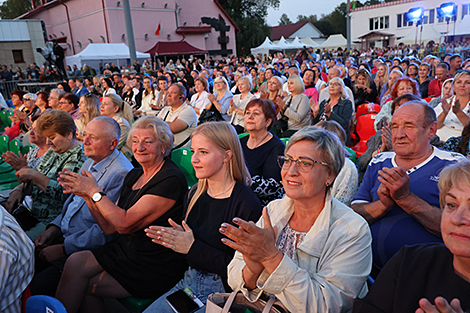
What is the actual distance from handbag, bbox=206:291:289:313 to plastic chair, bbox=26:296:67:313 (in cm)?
65

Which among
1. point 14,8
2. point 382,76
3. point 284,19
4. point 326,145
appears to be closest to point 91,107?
point 326,145

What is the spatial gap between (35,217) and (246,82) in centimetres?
436

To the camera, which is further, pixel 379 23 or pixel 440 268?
pixel 379 23

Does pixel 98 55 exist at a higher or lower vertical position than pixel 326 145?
higher

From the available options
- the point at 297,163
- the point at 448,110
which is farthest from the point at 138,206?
the point at 448,110

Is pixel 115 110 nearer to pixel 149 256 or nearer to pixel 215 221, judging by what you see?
pixel 149 256

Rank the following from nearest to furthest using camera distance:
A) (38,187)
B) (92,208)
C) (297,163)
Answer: (297,163) → (92,208) → (38,187)

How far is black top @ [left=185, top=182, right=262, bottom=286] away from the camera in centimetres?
181

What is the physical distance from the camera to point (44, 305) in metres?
1.48

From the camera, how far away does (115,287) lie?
2.10 m

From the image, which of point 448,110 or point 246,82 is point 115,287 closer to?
point 448,110

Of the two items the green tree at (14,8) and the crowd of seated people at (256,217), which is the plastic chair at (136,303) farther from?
the green tree at (14,8)

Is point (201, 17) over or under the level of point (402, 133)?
Answer: over

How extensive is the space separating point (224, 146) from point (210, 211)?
42cm
